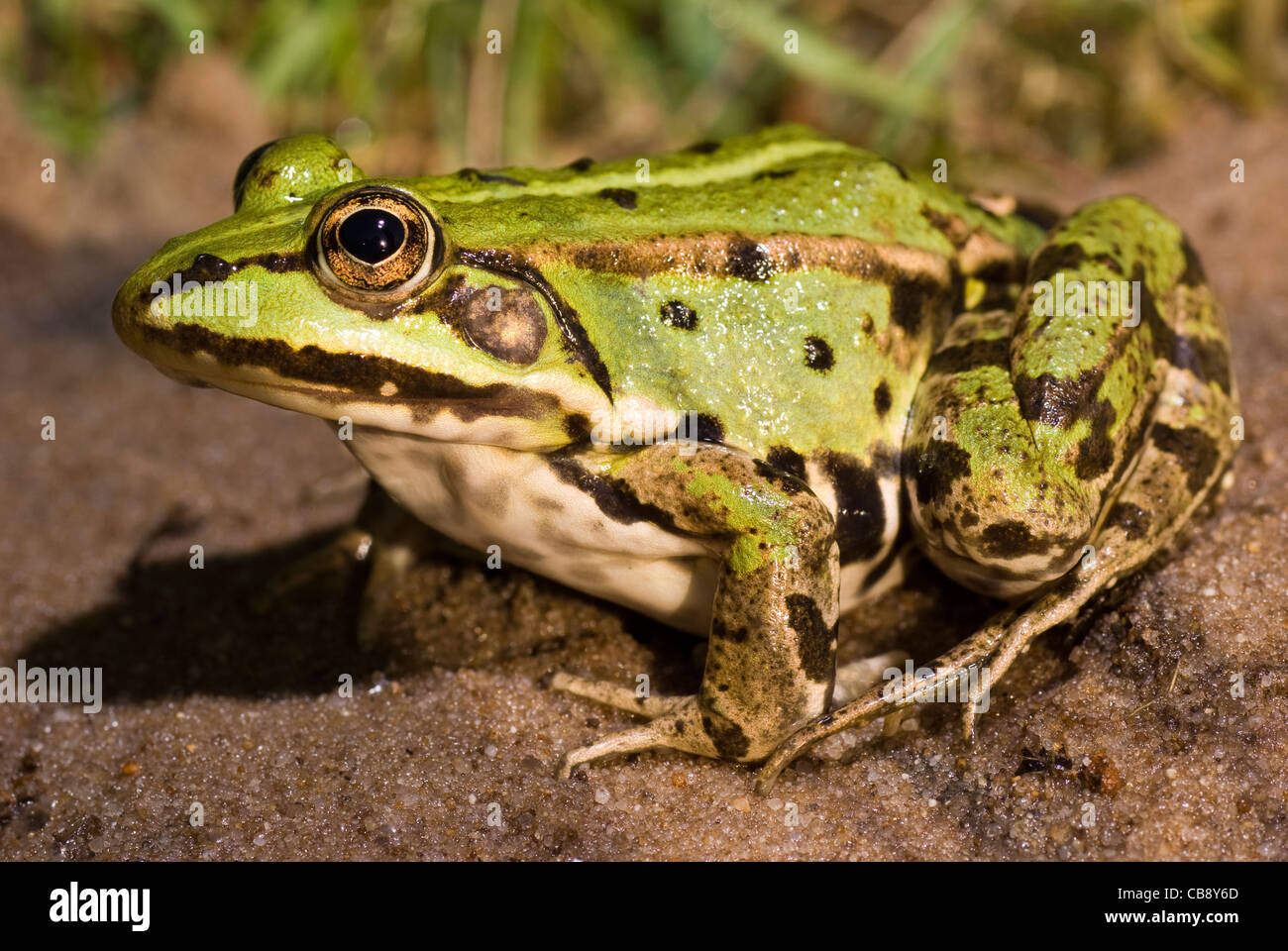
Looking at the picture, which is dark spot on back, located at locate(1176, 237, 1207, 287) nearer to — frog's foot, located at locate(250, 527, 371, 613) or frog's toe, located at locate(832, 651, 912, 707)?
frog's toe, located at locate(832, 651, 912, 707)

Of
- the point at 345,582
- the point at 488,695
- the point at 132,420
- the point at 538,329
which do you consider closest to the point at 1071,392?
the point at 538,329

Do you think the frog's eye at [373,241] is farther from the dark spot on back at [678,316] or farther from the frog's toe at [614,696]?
the frog's toe at [614,696]

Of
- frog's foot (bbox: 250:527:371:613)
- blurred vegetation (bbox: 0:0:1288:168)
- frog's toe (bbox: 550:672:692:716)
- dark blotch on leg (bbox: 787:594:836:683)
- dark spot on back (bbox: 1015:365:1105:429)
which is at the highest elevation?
blurred vegetation (bbox: 0:0:1288:168)

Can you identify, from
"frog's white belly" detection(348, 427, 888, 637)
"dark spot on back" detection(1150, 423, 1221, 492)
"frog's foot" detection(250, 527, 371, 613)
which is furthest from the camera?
"frog's foot" detection(250, 527, 371, 613)

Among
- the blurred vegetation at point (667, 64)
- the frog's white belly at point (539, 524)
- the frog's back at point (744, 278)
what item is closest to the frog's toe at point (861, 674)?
the frog's white belly at point (539, 524)

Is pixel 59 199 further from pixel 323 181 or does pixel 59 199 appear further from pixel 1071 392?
pixel 1071 392

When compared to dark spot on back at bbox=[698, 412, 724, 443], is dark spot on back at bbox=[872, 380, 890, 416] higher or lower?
higher

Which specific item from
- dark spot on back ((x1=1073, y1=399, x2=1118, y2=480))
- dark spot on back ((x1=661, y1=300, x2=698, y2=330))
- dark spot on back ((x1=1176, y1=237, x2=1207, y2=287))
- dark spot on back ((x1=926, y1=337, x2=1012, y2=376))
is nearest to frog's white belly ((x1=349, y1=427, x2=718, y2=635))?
dark spot on back ((x1=661, y1=300, x2=698, y2=330))

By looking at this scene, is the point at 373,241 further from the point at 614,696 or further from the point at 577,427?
the point at 614,696
